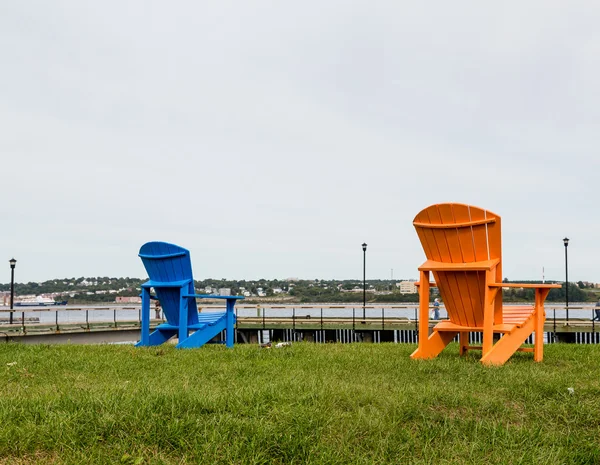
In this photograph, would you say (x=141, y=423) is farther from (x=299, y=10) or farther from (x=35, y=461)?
(x=299, y=10)

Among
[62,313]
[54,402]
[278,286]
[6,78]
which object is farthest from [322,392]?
[278,286]

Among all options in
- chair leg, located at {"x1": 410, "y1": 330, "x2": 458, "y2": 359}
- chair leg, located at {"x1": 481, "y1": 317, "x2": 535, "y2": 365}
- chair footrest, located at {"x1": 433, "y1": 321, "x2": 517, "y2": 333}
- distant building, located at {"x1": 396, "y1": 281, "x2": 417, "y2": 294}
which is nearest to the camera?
chair leg, located at {"x1": 481, "y1": 317, "x2": 535, "y2": 365}

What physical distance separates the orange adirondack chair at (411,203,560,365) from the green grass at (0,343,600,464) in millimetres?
883

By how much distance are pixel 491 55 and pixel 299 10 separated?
3.93 meters

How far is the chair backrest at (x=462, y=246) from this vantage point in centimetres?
628

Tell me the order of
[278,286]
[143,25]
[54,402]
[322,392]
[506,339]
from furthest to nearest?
[278,286] → [143,25] → [506,339] → [322,392] → [54,402]

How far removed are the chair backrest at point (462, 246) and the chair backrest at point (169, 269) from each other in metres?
4.16

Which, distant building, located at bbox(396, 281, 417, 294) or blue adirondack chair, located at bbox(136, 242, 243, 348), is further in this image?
blue adirondack chair, located at bbox(136, 242, 243, 348)

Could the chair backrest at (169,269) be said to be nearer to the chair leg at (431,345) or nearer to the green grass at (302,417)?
the green grass at (302,417)

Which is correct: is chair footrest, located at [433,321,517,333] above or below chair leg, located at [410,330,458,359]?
above

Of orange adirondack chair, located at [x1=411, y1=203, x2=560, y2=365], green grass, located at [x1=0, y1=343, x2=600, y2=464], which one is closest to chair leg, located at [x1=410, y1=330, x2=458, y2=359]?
orange adirondack chair, located at [x1=411, y1=203, x2=560, y2=365]

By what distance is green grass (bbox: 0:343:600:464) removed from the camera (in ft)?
10.5

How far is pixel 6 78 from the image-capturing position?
12.0 m

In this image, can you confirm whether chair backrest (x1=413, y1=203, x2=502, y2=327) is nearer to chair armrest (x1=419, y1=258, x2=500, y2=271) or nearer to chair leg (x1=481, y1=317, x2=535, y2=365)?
chair armrest (x1=419, y1=258, x2=500, y2=271)
